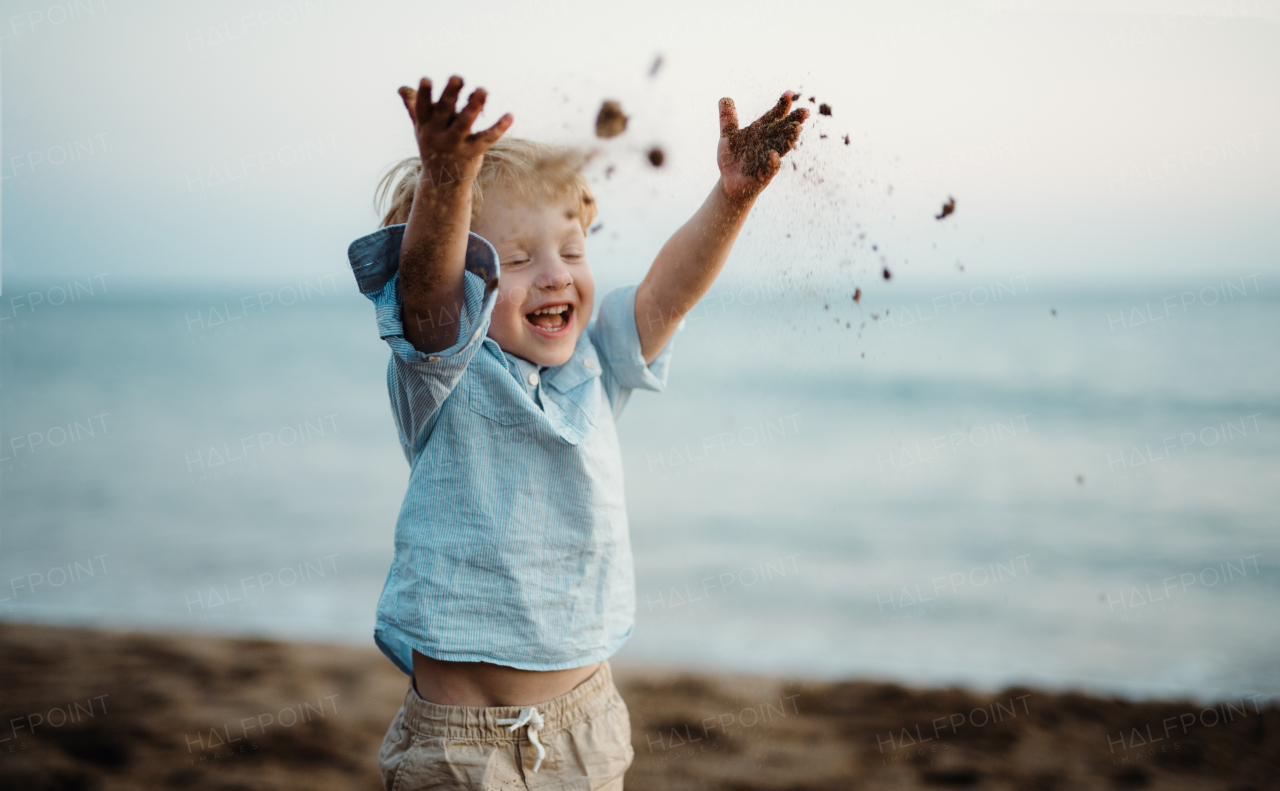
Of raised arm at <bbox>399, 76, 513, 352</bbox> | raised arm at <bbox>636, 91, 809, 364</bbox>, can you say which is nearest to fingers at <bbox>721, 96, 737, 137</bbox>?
raised arm at <bbox>636, 91, 809, 364</bbox>

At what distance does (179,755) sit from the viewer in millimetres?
3090

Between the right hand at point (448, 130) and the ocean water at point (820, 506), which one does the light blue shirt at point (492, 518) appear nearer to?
the right hand at point (448, 130)

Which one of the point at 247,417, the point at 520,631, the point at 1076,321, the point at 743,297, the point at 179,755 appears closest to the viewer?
the point at 520,631

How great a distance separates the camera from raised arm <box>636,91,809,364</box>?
162 centimetres

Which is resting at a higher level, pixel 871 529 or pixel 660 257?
pixel 660 257

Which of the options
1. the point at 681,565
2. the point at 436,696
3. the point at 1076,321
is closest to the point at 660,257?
the point at 436,696

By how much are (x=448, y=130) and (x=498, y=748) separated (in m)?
1.11

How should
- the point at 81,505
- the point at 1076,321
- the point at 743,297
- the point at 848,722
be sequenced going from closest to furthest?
the point at 743,297
the point at 848,722
the point at 81,505
the point at 1076,321

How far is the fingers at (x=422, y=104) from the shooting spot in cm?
113

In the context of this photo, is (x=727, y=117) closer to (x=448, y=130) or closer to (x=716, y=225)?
(x=716, y=225)

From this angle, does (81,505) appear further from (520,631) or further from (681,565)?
(520,631)

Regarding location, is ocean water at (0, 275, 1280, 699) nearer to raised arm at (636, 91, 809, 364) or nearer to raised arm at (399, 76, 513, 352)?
raised arm at (636, 91, 809, 364)

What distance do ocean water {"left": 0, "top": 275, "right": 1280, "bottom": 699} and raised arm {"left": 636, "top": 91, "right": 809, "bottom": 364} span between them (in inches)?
Answer: 5.1

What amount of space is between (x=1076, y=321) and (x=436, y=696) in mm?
19977
